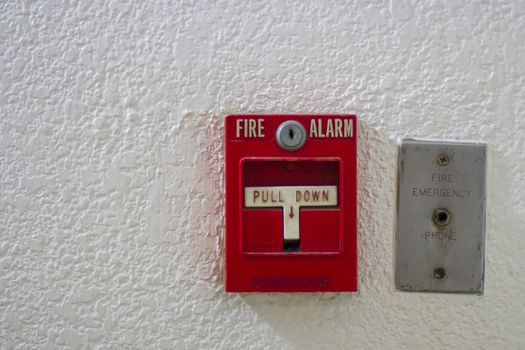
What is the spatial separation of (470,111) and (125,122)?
0.38m

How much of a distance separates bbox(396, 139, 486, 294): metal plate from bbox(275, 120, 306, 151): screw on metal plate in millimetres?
116

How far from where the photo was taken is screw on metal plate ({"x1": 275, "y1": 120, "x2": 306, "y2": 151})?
1.69 feet

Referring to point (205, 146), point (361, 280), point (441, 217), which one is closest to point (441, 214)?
point (441, 217)

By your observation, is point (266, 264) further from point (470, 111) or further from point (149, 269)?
point (470, 111)

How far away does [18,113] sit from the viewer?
0.56 m

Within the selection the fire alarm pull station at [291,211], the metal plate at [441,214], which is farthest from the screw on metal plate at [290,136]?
the metal plate at [441,214]

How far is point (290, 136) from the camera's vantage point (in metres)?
0.52

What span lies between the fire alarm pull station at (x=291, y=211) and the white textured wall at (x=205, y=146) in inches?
1.4

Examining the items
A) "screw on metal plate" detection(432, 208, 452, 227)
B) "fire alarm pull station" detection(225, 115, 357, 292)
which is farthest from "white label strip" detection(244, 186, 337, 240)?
"screw on metal plate" detection(432, 208, 452, 227)

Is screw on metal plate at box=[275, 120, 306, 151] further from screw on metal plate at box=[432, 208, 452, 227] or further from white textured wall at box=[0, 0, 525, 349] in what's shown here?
screw on metal plate at box=[432, 208, 452, 227]

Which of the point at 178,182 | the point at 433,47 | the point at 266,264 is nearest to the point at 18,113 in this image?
the point at 178,182

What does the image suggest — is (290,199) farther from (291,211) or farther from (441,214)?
(441,214)

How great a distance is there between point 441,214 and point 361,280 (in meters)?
0.11

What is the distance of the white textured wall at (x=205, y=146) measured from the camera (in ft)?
1.80
